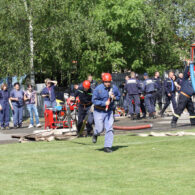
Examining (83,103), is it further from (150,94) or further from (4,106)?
(150,94)

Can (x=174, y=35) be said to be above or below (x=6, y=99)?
above

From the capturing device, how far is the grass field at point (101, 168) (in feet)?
24.8

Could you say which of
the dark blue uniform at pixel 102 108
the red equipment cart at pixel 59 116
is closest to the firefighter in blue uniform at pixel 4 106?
the red equipment cart at pixel 59 116

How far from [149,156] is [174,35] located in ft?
105

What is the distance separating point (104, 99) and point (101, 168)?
9.39 ft

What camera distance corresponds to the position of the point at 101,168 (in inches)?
369

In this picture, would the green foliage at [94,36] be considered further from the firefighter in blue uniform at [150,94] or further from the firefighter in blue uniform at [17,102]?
the firefighter in blue uniform at [150,94]

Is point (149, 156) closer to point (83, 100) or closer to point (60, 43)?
point (83, 100)

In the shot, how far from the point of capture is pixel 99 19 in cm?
3222

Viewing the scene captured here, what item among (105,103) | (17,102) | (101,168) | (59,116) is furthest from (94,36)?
(101,168)

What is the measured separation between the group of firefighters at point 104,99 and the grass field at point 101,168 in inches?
33.9

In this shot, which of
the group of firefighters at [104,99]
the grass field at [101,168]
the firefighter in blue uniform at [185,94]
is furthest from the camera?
the firefighter in blue uniform at [185,94]

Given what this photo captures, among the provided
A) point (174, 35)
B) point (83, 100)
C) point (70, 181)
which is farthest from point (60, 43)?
point (70, 181)

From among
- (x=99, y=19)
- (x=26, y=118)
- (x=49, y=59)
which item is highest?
(x=99, y=19)
